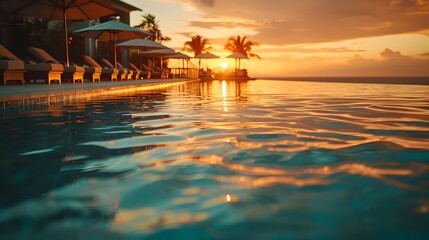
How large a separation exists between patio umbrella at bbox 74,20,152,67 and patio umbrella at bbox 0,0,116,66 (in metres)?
0.86

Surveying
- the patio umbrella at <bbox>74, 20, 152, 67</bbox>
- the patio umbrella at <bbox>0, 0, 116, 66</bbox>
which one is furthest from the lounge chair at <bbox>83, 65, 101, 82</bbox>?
the patio umbrella at <bbox>74, 20, 152, 67</bbox>

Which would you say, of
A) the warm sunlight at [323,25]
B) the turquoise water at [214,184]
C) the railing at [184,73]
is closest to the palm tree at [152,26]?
the warm sunlight at [323,25]

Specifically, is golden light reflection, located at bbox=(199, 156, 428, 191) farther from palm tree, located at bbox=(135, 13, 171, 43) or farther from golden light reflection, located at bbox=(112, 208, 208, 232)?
palm tree, located at bbox=(135, 13, 171, 43)

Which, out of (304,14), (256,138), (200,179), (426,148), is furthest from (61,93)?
(304,14)

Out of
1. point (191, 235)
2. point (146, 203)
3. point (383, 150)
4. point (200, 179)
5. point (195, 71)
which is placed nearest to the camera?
point (191, 235)

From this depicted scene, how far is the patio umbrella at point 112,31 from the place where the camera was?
43.0 ft

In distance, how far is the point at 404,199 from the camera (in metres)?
1.59

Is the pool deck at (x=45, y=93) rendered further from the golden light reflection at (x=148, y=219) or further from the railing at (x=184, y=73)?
the railing at (x=184, y=73)

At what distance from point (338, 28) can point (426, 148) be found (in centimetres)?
2609

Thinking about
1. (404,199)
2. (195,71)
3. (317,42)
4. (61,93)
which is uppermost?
(317,42)

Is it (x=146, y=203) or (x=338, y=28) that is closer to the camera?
(x=146, y=203)

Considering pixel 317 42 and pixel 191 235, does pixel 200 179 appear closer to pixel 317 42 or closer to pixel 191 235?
pixel 191 235

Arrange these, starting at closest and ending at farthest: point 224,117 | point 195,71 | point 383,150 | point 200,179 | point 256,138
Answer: point 200,179 → point 383,150 → point 256,138 → point 224,117 → point 195,71

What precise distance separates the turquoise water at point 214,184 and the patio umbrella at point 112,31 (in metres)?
10.4
